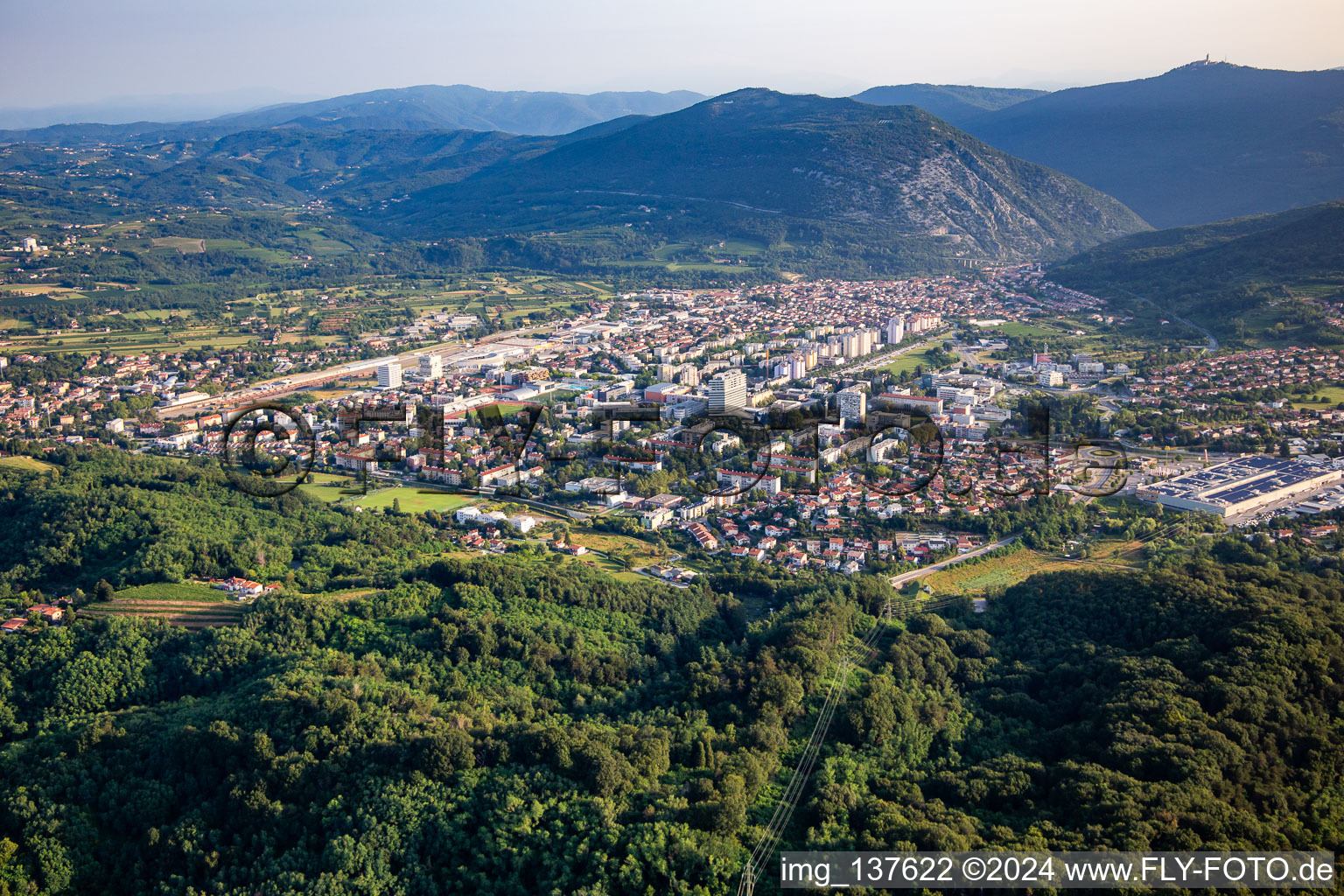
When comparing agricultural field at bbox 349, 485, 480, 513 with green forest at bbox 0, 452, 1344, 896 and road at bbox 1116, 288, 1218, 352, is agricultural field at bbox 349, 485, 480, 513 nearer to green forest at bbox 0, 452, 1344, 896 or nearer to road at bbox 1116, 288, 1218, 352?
green forest at bbox 0, 452, 1344, 896

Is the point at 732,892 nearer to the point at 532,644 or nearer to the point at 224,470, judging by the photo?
the point at 532,644

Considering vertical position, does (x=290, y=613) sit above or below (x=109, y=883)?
above

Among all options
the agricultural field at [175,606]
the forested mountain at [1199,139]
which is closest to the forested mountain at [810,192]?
the forested mountain at [1199,139]

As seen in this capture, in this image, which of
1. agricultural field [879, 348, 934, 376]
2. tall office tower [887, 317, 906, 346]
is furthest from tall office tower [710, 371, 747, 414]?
tall office tower [887, 317, 906, 346]

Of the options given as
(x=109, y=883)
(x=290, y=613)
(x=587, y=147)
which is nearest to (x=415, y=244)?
(x=587, y=147)

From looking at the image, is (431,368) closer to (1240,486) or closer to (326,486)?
(326,486)

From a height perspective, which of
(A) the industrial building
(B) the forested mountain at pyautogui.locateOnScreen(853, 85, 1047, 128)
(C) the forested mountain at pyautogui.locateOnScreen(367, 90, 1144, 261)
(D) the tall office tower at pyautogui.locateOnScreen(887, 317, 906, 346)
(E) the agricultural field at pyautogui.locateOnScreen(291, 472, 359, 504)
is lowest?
(E) the agricultural field at pyautogui.locateOnScreen(291, 472, 359, 504)
